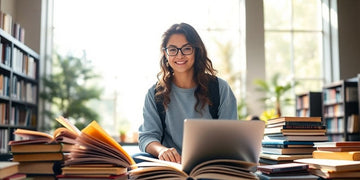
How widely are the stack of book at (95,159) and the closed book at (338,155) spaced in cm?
76

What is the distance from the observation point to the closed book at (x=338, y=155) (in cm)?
152

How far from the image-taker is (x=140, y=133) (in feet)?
6.91

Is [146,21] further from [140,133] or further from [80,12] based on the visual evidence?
[140,133]

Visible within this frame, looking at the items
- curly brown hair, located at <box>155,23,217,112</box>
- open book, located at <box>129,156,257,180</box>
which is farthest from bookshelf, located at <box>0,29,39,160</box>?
open book, located at <box>129,156,257,180</box>

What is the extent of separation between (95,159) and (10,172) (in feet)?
0.81

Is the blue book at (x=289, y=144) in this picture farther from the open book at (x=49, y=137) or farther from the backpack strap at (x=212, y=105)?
the open book at (x=49, y=137)

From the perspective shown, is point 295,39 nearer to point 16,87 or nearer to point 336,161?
point 16,87

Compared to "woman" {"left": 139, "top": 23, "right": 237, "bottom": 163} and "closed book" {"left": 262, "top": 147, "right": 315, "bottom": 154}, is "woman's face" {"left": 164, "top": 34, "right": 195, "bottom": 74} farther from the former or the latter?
"closed book" {"left": 262, "top": 147, "right": 315, "bottom": 154}

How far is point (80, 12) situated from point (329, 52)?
14.7ft

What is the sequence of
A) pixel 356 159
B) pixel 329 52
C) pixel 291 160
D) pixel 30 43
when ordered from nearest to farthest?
pixel 356 159, pixel 291 160, pixel 30 43, pixel 329 52

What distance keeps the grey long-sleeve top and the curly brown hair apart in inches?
1.3

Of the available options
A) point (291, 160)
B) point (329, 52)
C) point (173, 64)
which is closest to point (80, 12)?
point (329, 52)

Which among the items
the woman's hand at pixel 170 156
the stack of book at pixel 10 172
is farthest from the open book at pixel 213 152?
the stack of book at pixel 10 172

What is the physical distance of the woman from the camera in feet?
6.98
